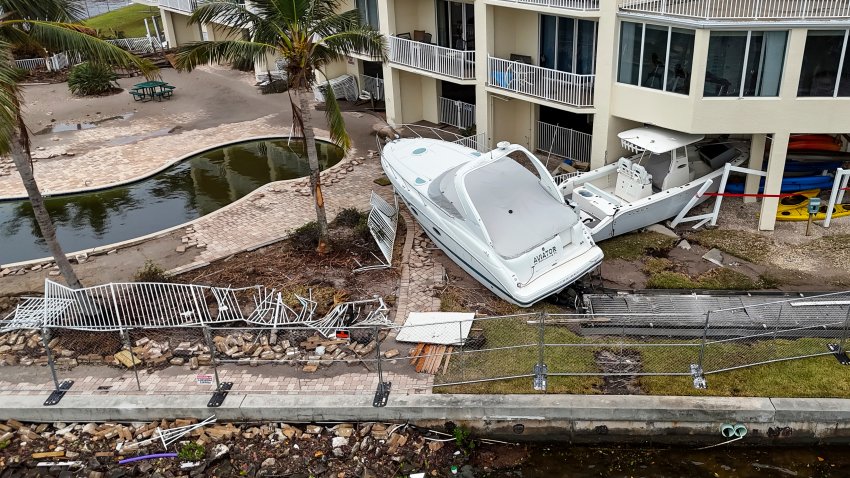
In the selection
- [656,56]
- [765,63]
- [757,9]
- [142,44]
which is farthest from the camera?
[142,44]

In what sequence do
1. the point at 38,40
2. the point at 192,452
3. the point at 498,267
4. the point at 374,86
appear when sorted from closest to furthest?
the point at 192,452 < the point at 38,40 < the point at 498,267 < the point at 374,86

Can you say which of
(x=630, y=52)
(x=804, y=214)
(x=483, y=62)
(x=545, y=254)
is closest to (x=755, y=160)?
(x=804, y=214)

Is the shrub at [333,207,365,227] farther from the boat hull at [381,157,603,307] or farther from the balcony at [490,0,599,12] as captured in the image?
the balcony at [490,0,599,12]

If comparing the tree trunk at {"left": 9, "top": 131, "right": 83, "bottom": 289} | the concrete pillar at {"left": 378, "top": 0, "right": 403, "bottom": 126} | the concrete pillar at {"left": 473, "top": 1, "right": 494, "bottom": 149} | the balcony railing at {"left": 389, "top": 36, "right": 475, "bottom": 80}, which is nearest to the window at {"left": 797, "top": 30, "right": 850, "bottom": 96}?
the concrete pillar at {"left": 473, "top": 1, "right": 494, "bottom": 149}

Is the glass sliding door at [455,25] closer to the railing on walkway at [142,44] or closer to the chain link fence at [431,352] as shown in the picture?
the chain link fence at [431,352]

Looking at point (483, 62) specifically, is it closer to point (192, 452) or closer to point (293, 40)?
point (293, 40)

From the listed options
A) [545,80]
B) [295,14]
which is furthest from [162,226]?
[545,80]

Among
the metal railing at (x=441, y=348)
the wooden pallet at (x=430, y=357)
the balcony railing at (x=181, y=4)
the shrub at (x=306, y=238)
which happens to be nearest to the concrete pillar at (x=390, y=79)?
the shrub at (x=306, y=238)

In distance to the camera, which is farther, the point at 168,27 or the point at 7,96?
the point at 168,27
